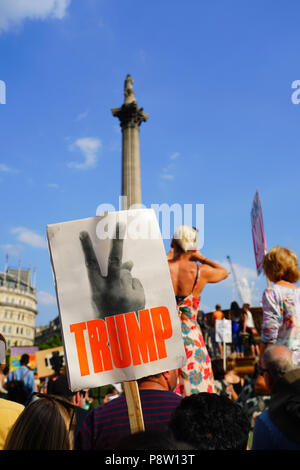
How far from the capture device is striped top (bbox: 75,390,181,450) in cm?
221

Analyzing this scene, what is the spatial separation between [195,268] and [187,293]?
249 mm

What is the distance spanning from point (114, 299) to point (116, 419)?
25.8 inches

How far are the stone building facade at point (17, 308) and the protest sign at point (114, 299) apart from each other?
106455mm

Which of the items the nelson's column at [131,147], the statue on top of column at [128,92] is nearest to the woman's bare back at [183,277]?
the nelson's column at [131,147]

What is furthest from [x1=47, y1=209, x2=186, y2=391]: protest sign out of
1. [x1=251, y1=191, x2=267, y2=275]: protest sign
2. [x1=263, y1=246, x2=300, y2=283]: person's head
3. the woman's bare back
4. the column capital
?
the column capital

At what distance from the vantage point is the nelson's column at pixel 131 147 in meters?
28.7

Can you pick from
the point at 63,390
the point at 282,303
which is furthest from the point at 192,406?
the point at 63,390

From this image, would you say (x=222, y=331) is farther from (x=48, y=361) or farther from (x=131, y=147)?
(x=131, y=147)

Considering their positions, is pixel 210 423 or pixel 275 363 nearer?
pixel 210 423

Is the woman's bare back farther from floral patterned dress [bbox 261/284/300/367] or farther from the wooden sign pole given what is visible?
the wooden sign pole

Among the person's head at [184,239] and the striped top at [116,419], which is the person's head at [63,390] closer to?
the person's head at [184,239]

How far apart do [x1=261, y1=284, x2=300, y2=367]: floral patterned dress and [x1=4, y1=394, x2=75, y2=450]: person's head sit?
6.12 ft

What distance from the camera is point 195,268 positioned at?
391 centimetres

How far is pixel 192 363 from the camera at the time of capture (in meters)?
3.58
